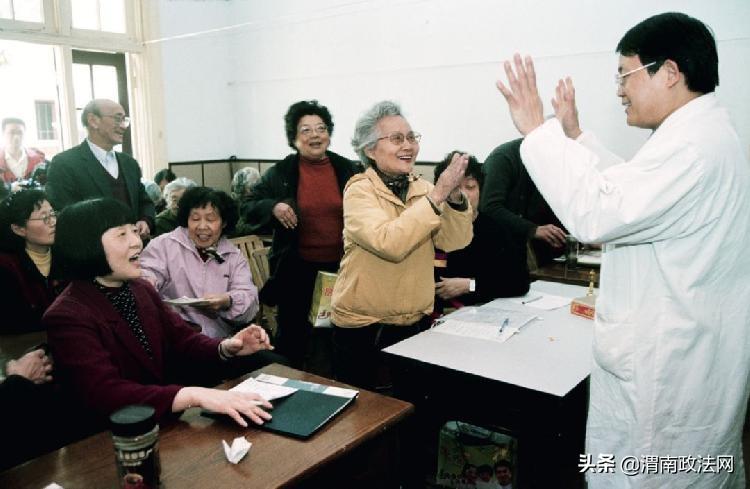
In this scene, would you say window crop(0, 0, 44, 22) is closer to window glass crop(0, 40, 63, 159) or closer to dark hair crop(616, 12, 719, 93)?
window glass crop(0, 40, 63, 159)

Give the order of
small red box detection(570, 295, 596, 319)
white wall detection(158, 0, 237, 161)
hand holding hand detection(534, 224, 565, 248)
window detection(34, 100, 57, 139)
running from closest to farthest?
small red box detection(570, 295, 596, 319) < hand holding hand detection(534, 224, 565, 248) < window detection(34, 100, 57, 139) < white wall detection(158, 0, 237, 161)

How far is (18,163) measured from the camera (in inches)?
229

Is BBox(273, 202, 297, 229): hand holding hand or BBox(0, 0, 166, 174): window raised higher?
BBox(0, 0, 166, 174): window

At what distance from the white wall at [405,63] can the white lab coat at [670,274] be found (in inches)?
128

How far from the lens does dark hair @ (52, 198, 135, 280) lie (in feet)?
5.32

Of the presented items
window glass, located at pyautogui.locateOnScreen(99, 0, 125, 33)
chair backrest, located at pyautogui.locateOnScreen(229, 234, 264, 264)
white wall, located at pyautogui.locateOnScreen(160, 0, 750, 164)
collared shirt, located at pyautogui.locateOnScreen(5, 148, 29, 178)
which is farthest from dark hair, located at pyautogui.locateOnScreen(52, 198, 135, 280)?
window glass, located at pyautogui.locateOnScreen(99, 0, 125, 33)

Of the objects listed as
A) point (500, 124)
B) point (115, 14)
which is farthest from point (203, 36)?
point (500, 124)

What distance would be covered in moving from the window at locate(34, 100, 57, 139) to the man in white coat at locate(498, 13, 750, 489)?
633 centimetres

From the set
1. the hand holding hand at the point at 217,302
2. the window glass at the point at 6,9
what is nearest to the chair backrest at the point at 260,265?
the hand holding hand at the point at 217,302

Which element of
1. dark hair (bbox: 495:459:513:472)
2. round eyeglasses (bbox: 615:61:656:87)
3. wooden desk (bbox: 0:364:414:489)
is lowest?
dark hair (bbox: 495:459:513:472)

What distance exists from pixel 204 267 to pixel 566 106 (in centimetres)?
179

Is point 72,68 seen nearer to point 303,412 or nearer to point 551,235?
point 551,235

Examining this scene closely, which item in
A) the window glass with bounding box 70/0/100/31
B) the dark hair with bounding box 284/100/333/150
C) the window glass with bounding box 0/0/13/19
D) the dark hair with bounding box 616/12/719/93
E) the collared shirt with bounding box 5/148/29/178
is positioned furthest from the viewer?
the window glass with bounding box 70/0/100/31

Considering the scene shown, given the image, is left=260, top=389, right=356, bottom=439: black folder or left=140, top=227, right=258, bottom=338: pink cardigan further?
left=140, top=227, right=258, bottom=338: pink cardigan
